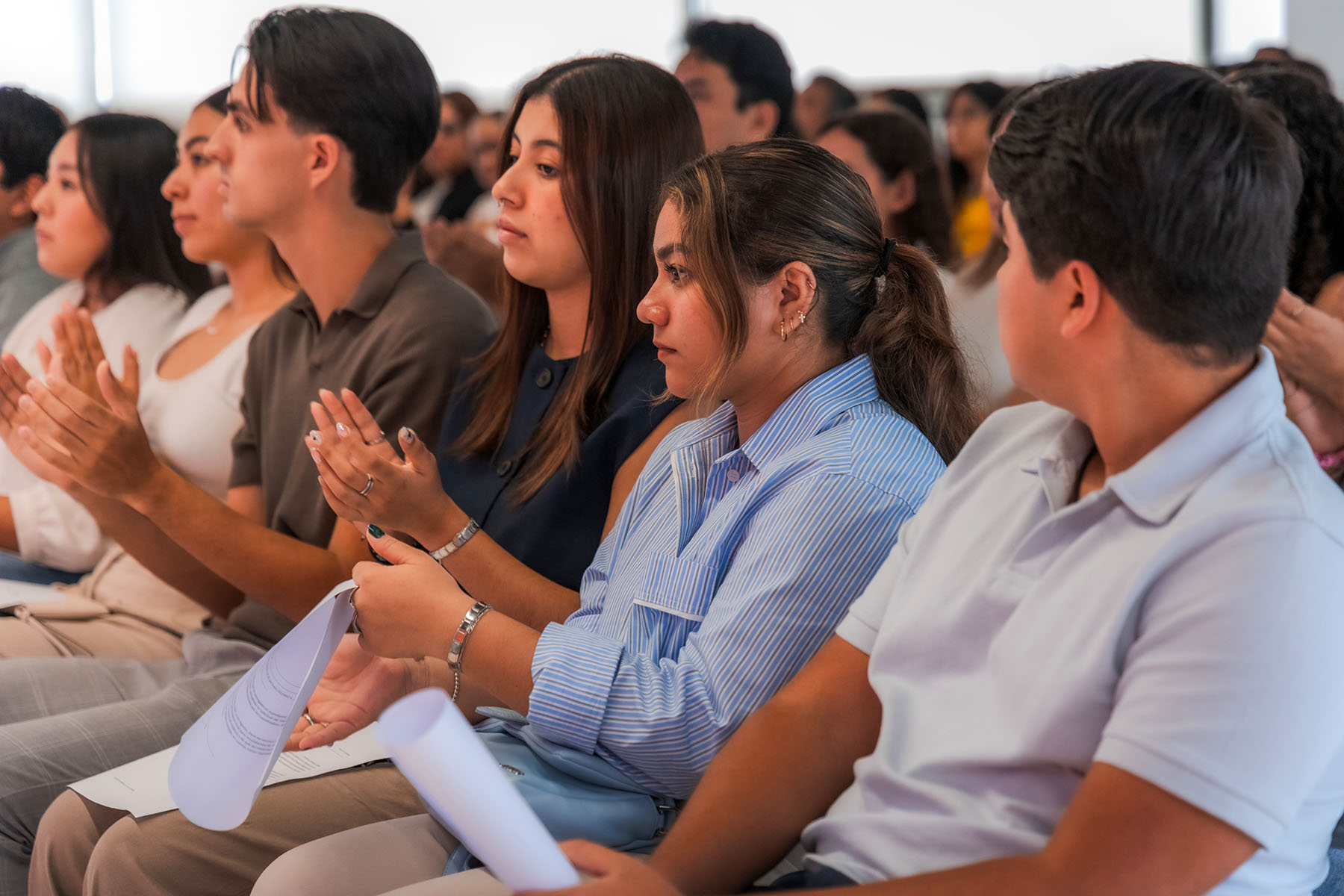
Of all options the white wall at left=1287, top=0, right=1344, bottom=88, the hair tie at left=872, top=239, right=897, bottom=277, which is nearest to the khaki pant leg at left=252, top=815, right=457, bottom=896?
the hair tie at left=872, top=239, right=897, bottom=277

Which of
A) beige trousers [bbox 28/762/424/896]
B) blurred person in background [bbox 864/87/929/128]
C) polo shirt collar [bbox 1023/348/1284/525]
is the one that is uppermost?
polo shirt collar [bbox 1023/348/1284/525]

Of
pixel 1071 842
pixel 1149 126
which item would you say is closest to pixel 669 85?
pixel 1149 126

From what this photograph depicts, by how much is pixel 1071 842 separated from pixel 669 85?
1.18 m

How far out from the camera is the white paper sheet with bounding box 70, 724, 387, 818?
1.33 m

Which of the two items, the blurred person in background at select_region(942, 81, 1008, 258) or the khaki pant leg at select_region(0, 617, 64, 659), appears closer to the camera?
the khaki pant leg at select_region(0, 617, 64, 659)

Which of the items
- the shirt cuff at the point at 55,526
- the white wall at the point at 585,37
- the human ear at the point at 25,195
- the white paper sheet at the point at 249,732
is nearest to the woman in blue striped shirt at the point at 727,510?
the white paper sheet at the point at 249,732

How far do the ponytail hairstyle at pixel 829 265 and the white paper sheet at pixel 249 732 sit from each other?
460 mm

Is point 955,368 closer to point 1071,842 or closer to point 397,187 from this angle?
point 1071,842

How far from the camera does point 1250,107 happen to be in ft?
2.66

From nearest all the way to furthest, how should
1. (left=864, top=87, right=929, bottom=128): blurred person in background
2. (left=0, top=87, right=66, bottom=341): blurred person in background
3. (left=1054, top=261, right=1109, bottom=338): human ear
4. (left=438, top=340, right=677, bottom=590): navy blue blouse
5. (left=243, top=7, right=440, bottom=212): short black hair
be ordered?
(left=1054, top=261, right=1109, bottom=338): human ear < (left=438, top=340, right=677, bottom=590): navy blue blouse < (left=243, top=7, right=440, bottom=212): short black hair < (left=0, top=87, right=66, bottom=341): blurred person in background < (left=864, top=87, right=929, bottom=128): blurred person in background

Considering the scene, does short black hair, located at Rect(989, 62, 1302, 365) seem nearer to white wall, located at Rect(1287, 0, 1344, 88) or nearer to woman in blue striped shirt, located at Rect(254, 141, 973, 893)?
woman in blue striped shirt, located at Rect(254, 141, 973, 893)

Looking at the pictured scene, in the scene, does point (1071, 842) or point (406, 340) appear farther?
point (406, 340)

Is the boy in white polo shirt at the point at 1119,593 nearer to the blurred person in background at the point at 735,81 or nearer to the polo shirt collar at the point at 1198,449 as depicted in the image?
the polo shirt collar at the point at 1198,449

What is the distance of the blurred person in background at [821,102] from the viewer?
16.1 feet
